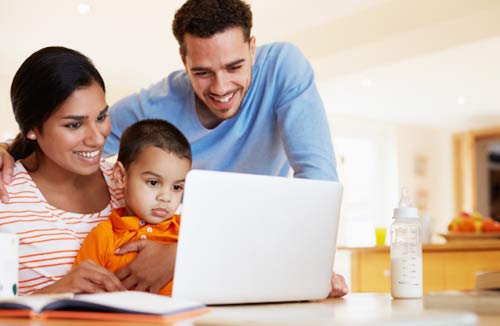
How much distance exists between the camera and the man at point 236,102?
6.06 feet

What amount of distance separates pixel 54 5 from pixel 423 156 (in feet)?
20.3

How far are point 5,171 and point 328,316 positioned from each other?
0.97m

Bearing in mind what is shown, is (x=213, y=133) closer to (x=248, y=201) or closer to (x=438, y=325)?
(x=248, y=201)

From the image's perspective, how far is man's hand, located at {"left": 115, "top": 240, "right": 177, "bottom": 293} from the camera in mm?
1438

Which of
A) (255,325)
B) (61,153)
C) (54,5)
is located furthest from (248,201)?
(54,5)

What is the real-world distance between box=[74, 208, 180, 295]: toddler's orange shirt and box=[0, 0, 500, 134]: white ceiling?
3.69m

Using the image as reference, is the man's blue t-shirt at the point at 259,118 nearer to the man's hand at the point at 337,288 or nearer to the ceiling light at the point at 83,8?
the man's hand at the point at 337,288

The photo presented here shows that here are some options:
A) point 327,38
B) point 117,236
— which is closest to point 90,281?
point 117,236

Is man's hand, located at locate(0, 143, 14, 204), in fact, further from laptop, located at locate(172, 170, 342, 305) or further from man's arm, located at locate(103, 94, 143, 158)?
laptop, located at locate(172, 170, 342, 305)

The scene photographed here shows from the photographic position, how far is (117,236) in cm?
159

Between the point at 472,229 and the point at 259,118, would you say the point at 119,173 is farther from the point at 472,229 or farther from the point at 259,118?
the point at 472,229

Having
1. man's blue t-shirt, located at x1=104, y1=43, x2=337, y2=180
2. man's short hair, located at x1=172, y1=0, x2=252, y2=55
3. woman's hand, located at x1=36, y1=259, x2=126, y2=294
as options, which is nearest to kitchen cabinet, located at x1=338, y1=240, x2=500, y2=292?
man's blue t-shirt, located at x1=104, y1=43, x2=337, y2=180

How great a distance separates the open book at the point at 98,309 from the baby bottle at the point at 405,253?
55cm

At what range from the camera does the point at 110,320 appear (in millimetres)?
881
